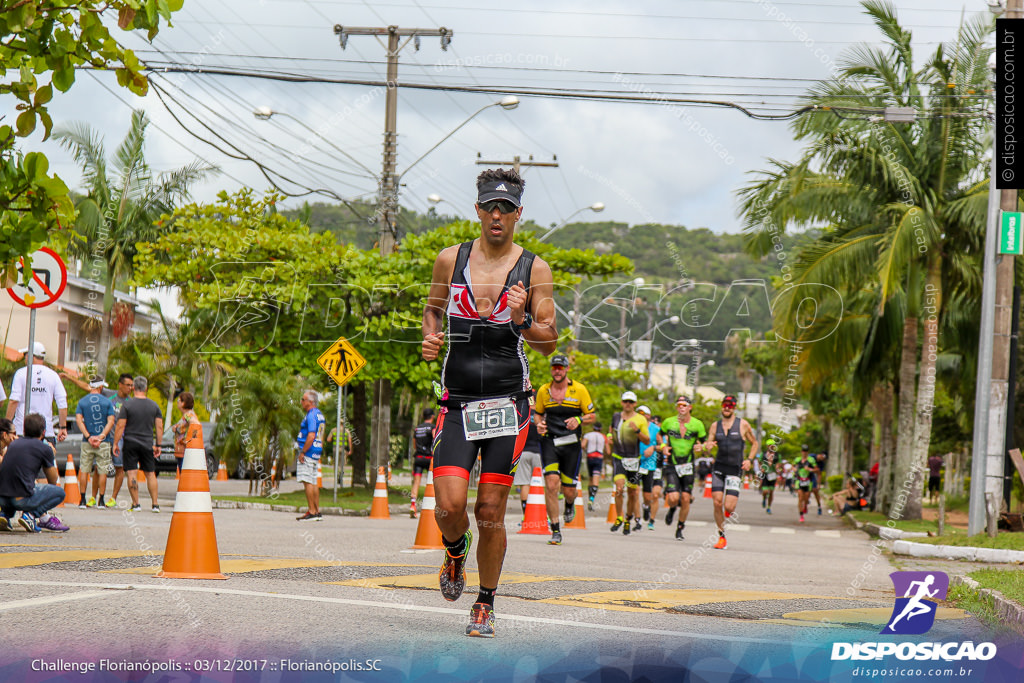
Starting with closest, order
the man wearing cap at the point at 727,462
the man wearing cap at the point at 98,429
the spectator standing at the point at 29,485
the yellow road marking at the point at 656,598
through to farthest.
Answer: the yellow road marking at the point at 656,598 < the spectator standing at the point at 29,485 < the man wearing cap at the point at 727,462 < the man wearing cap at the point at 98,429

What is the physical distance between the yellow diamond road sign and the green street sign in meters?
10.8

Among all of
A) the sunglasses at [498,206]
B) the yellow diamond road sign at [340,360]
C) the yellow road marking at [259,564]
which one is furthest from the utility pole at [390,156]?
the sunglasses at [498,206]

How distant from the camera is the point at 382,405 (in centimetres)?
2575

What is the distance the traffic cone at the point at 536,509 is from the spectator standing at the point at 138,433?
5.32 m

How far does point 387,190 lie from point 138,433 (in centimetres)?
1000

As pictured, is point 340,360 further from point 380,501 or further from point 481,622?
point 481,622

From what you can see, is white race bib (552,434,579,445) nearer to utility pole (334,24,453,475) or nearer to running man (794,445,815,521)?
utility pole (334,24,453,475)

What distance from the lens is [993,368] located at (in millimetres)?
17953

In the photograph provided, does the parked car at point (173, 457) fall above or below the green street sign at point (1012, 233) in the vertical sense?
below

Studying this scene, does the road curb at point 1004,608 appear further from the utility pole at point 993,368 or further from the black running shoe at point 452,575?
the utility pole at point 993,368

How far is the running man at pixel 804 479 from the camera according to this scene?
1128 inches

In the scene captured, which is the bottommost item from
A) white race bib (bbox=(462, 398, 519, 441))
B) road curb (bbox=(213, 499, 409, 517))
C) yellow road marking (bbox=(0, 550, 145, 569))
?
road curb (bbox=(213, 499, 409, 517))

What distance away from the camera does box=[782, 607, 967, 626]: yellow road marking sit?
6.97 meters

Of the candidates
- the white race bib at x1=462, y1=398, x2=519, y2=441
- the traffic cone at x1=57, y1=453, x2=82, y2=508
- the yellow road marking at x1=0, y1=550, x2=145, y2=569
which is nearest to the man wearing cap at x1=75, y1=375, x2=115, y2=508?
the traffic cone at x1=57, y1=453, x2=82, y2=508
